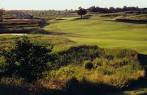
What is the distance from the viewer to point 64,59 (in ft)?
78.4

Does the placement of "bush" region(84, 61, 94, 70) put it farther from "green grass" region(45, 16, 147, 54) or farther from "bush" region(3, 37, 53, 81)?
"bush" region(3, 37, 53, 81)

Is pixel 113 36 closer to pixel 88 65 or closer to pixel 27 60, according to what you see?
pixel 88 65

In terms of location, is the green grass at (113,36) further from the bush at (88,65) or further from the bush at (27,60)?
the bush at (27,60)

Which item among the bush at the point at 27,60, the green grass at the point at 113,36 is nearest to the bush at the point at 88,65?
the green grass at the point at 113,36

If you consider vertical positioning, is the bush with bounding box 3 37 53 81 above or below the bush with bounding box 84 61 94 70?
above

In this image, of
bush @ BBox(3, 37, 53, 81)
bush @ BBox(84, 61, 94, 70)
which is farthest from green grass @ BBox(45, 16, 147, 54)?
bush @ BBox(3, 37, 53, 81)

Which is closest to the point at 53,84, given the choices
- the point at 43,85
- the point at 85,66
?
the point at 43,85

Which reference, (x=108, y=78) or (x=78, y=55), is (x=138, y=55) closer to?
(x=78, y=55)

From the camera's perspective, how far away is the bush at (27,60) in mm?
17594

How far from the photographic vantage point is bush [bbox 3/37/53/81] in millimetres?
17594

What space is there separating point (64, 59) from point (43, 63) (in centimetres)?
581

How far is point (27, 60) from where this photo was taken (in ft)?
58.6

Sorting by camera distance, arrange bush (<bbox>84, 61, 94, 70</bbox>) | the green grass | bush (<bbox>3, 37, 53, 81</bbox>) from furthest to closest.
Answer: the green grass < bush (<bbox>84, 61, 94, 70</bbox>) < bush (<bbox>3, 37, 53, 81</bbox>)

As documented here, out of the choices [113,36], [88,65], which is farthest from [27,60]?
[113,36]
